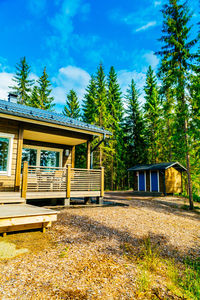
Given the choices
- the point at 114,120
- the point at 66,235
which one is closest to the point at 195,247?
the point at 66,235

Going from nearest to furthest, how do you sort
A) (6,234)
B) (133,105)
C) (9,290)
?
1. (9,290)
2. (6,234)
3. (133,105)

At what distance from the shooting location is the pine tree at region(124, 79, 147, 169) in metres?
22.9

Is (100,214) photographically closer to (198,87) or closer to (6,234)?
(6,234)

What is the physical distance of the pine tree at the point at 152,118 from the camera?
21.6 m

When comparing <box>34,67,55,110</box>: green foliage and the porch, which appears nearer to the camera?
the porch

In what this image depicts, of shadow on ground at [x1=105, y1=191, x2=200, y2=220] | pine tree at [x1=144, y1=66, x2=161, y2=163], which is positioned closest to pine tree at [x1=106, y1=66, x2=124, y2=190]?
pine tree at [x1=144, y1=66, x2=161, y2=163]

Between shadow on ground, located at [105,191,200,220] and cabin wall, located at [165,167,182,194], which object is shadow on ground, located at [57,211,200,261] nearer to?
shadow on ground, located at [105,191,200,220]

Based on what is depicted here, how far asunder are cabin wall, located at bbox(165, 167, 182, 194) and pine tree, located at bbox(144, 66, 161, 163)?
4.92m

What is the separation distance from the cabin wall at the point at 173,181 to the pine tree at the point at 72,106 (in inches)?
550

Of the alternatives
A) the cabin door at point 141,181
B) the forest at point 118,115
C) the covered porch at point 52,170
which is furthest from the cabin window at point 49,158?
the cabin door at point 141,181

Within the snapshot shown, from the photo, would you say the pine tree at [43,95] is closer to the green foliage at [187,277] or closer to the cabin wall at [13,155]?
the cabin wall at [13,155]

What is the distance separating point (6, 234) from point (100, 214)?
9.55 feet

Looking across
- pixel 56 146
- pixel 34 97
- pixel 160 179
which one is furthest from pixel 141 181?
pixel 34 97

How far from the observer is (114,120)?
21797 mm
